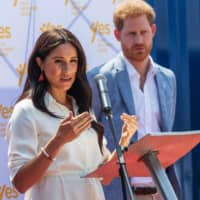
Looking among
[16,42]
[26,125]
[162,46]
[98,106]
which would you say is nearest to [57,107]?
[26,125]

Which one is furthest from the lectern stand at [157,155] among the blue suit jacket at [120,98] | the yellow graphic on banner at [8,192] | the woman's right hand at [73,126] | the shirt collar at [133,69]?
the yellow graphic on banner at [8,192]

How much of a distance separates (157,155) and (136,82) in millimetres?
920

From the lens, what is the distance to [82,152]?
197 centimetres

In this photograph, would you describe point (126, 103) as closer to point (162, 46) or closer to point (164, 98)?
point (164, 98)

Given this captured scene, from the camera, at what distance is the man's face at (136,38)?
8.41 feet

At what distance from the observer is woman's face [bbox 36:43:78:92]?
78.6 inches

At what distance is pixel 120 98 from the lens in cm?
255

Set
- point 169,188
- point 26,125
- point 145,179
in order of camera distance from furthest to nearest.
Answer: point 145,179, point 26,125, point 169,188

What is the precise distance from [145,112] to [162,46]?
63 cm

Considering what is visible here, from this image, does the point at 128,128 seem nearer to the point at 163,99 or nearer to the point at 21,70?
the point at 163,99

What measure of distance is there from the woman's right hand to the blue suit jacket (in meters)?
0.75

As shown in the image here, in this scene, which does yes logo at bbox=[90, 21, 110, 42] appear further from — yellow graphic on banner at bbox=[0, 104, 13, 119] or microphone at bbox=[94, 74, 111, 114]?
microphone at bbox=[94, 74, 111, 114]

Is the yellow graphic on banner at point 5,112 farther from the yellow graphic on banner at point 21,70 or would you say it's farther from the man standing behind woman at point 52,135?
the man standing behind woman at point 52,135

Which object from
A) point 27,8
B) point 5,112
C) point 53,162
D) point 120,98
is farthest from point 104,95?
point 27,8
